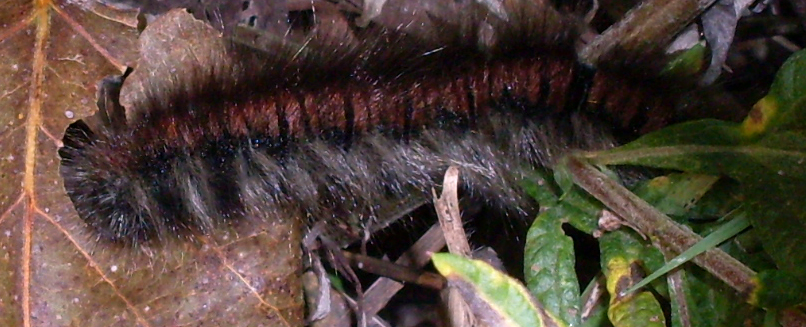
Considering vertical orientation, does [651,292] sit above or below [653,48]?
below

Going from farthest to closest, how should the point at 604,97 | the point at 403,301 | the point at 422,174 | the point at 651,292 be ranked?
the point at 403,301
the point at 422,174
the point at 604,97
the point at 651,292

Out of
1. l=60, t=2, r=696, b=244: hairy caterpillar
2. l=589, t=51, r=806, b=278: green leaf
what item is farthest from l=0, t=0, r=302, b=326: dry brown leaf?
l=589, t=51, r=806, b=278: green leaf

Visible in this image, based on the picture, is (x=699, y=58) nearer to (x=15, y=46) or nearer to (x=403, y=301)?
(x=403, y=301)

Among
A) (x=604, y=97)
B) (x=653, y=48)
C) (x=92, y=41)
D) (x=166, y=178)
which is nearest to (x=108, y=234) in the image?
(x=166, y=178)

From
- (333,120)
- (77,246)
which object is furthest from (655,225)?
(77,246)

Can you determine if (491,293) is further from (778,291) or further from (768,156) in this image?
(768,156)

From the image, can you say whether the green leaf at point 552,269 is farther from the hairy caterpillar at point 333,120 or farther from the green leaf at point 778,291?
the green leaf at point 778,291

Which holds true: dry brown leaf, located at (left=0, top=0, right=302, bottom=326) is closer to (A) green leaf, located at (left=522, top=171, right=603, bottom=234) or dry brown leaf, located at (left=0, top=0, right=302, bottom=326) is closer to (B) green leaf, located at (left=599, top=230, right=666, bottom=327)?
(A) green leaf, located at (left=522, top=171, right=603, bottom=234)
